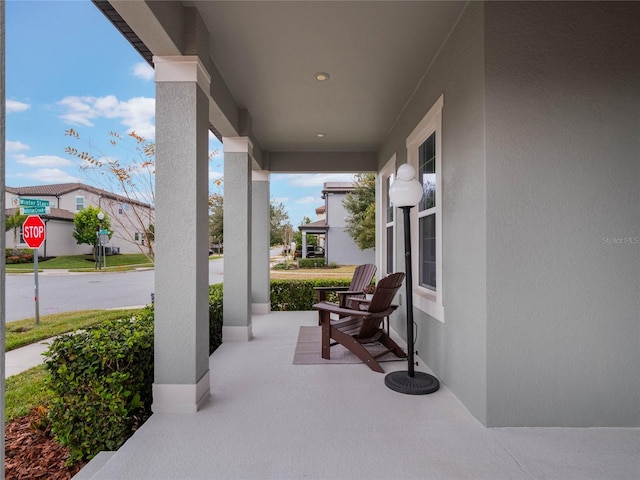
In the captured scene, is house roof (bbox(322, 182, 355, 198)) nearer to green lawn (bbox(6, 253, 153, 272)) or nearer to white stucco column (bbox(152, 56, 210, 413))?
green lawn (bbox(6, 253, 153, 272))

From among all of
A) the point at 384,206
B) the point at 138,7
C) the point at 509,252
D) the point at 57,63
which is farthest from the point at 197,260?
the point at 57,63

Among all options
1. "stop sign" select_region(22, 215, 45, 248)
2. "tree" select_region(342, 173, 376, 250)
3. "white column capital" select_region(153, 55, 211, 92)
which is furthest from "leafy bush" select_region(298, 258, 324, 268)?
"white column capital" select_region(153, 55, 211, 92)

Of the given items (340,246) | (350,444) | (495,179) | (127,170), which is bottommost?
(350,444)

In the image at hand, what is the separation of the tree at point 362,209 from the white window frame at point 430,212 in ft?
37.1

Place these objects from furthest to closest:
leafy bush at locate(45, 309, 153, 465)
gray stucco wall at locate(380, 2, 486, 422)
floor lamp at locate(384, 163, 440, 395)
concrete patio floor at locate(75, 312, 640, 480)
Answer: floor lamp at locate(384, 163, 440, 395), gray stucco wall at locate(380, 2, 486, 422), leafy bush at locate(45, 309, 153, 465), concrete patio floor at locate(75, 312, 640, 480)

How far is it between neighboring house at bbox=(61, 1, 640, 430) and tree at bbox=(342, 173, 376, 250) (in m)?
12.6

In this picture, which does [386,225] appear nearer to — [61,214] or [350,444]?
[350,444]

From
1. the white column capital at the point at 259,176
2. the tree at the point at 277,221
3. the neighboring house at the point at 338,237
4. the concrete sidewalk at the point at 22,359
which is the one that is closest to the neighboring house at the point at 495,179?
the concrete sidewalk at the point at 22,359

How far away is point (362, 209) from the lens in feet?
56.3

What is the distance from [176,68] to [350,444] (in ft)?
9.54

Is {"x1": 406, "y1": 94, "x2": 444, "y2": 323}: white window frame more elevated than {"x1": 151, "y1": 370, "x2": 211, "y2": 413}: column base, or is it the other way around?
{"x1": 406, "y1": 94, "x2": 444, "y2": 323}: white window frame

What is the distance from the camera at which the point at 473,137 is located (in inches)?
103

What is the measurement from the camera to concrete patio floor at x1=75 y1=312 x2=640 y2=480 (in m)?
1.95

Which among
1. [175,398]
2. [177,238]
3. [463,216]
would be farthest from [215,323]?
[463,216]
